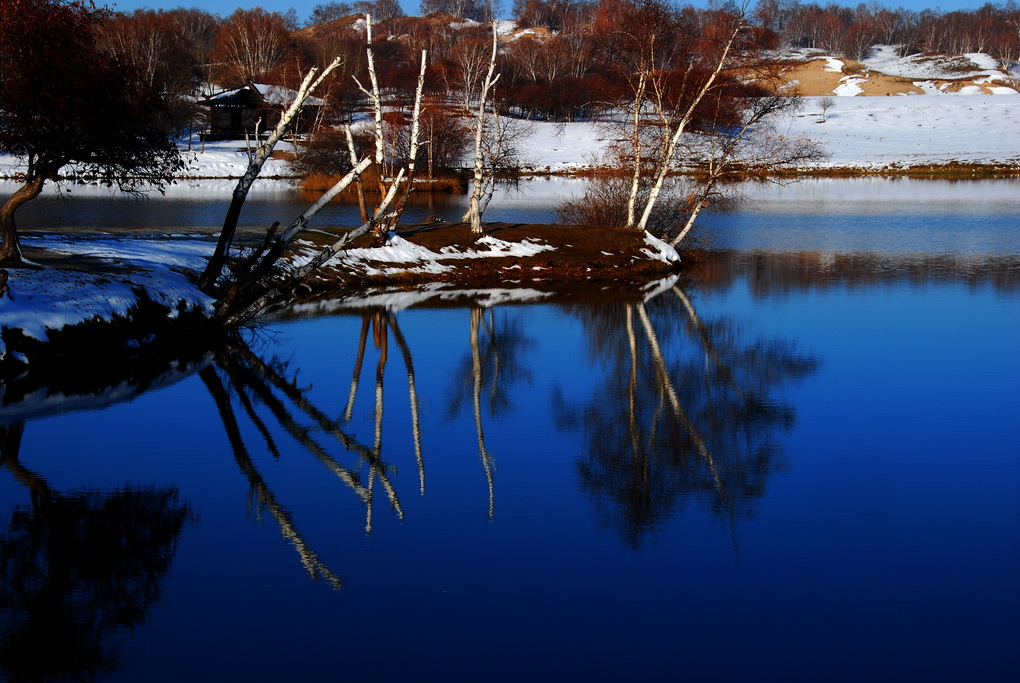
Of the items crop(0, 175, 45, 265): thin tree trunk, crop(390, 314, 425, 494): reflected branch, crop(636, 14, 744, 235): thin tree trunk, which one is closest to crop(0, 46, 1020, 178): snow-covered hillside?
crop(636, 14, 744, 235): thin tree trunk

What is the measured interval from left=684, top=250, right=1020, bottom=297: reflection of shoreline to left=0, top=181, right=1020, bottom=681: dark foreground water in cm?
689

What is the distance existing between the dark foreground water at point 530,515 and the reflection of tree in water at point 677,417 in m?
0.05

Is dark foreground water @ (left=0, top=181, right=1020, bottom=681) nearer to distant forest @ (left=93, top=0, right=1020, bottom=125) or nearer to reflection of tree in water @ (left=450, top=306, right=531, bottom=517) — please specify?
reflection of tree in water @ (left=450, top=306, right=531, bottom=517)

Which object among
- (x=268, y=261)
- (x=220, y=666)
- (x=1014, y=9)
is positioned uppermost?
(x=1014, y=9)

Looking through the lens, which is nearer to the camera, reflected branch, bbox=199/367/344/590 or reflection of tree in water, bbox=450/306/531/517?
reflected branch, bbox=199/367/344/590

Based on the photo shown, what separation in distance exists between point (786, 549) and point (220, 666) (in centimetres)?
402

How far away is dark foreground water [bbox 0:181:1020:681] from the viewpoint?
19.7 feet

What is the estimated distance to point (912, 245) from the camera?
29672 mm

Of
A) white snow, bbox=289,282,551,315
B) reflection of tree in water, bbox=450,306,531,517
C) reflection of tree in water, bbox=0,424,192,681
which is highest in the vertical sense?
white snow, bbox=289,282,551,315

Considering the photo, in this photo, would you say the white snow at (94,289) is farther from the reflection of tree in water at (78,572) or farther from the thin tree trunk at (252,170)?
the reflection of tree in water at (78,572)

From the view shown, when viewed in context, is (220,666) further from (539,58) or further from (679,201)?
(539,58)

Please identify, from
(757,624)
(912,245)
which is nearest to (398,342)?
(757,624)

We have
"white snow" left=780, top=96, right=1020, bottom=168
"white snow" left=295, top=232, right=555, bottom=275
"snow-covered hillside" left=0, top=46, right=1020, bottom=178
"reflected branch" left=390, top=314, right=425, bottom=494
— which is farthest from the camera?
"white snow" left=780, top=96, right=1020, bottom=168

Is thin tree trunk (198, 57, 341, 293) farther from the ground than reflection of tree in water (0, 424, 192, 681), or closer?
farther from the ground
